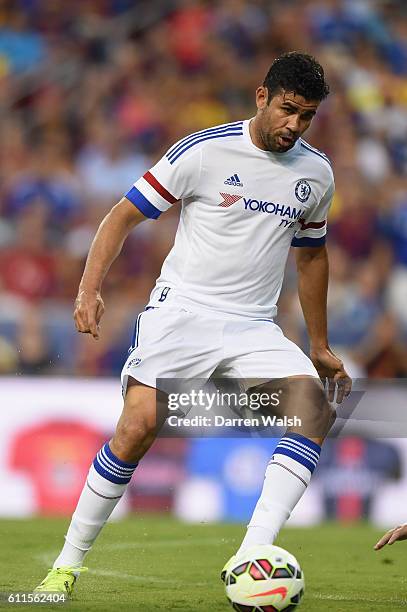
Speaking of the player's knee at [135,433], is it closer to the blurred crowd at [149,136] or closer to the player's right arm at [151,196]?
the player's right arm at [151,196]

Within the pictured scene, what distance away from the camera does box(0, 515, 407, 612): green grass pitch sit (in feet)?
16.7

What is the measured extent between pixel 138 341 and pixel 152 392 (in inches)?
11.6

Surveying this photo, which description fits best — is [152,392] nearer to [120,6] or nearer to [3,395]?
[3,395]

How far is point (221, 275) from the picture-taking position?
5.19 m

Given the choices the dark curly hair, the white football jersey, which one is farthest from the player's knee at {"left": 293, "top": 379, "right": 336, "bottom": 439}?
the dark curly hair

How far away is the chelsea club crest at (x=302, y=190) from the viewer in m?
5.23

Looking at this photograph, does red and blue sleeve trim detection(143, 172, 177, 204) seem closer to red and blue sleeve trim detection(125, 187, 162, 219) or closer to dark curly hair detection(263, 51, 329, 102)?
red and blue sleeve trim detection(125, 187, 162, 219)

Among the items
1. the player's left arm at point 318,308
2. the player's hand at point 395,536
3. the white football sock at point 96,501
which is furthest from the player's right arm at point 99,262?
the player's hand at point 395,536

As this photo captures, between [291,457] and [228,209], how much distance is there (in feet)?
3.52

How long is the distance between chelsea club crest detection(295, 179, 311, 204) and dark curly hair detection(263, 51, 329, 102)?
39cm

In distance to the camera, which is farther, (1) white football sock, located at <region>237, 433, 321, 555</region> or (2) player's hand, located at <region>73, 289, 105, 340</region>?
(2) player's hand, located at <region>73, 289, 105, 340</region>

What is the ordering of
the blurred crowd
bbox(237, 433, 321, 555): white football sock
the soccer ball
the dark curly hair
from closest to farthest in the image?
the soccer ball
bbox(237, 433, 321, 555): white football sock
the dark curly hair
the blurred crowd

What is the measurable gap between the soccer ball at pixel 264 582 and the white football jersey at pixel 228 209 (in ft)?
3.73

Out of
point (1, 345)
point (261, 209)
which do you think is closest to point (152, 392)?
point (261, 209)
